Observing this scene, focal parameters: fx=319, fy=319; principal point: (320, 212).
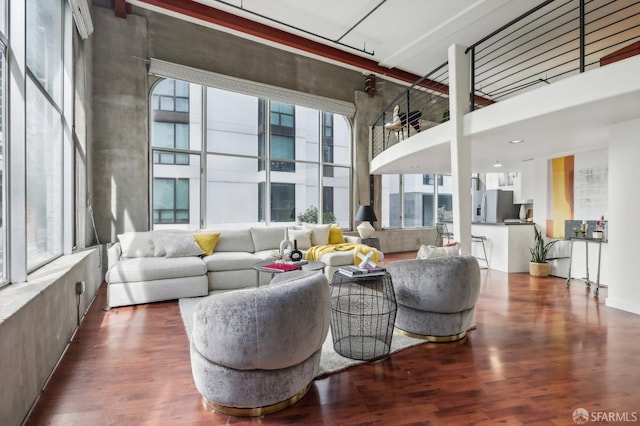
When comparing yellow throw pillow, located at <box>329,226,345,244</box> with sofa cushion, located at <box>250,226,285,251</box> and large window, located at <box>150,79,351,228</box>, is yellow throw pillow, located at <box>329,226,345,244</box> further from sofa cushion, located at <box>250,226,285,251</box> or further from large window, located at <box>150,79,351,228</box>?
large window, located at <box>150,79,351,228</box>

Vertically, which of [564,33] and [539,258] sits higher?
[564,33]

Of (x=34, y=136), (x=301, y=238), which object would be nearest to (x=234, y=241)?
(x=301, y=238)

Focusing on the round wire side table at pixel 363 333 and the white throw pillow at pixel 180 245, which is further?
the white throw pillow at pixel 180 245

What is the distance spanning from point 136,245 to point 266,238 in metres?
1.99

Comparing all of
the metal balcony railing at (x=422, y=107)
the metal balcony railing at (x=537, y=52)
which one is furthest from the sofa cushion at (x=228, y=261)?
the metal balcony railing at (x=422, y=107)

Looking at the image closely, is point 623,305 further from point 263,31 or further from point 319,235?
point 263,31

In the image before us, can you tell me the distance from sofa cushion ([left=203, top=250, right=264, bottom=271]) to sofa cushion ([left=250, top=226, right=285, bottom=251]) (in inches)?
26.1

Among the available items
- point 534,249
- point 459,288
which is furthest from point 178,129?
point 534,249

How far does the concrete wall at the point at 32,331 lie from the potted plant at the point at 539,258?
6.67 m

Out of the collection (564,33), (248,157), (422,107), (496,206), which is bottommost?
(496,206)

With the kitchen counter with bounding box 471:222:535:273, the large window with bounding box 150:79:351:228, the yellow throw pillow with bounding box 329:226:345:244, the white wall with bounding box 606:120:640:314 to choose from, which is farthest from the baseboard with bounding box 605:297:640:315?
the large window with bounding box 150:79:351:228

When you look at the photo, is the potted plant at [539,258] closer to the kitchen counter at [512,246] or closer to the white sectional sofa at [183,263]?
the kitchen counter at [512,246]

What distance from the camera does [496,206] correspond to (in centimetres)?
874

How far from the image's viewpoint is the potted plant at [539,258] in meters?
5.62
